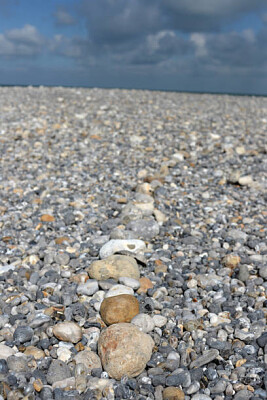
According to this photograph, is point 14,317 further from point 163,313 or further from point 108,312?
point 163,313

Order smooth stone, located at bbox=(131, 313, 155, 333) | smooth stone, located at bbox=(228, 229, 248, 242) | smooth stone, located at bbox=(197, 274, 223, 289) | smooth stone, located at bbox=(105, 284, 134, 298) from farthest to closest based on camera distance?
smooth stone, located at bbox=(228, 229, 248, 242)
smooth stone, located at bbox=(197, 274, 223, 289)
smooth stone, located at bbox=(105, 284, 134, 298)
smooth stone, located at bbox=(131, 313, 155, 333)

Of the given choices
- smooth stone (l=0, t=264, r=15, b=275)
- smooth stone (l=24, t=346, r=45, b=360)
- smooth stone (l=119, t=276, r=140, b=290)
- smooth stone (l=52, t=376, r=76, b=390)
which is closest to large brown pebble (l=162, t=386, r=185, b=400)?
smooth stone (l=52, t=376, r=76, b=390)

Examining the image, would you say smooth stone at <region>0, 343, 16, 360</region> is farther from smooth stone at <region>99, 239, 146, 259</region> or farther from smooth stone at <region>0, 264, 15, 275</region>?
smooth stone at <region>99, 239, 146, 259</region>

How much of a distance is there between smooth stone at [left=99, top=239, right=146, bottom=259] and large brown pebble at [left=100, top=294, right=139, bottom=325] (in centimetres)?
107

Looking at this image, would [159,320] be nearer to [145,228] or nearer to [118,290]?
[118,290]

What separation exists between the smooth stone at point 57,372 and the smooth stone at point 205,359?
1.02 metres

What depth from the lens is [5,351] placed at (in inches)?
123

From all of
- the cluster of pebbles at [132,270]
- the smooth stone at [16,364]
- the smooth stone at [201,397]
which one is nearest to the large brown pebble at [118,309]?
the cluster of pebbles at [132,270]

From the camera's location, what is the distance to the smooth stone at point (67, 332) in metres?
3.33

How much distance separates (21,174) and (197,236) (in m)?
4.13

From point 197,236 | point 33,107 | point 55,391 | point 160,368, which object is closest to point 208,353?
point 160,368

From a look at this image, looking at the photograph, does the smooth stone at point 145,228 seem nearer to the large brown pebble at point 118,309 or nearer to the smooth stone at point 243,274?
the smooth stone at point 243,274

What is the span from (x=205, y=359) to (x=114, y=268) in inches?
62.4

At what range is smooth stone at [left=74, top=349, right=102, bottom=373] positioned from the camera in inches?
120
